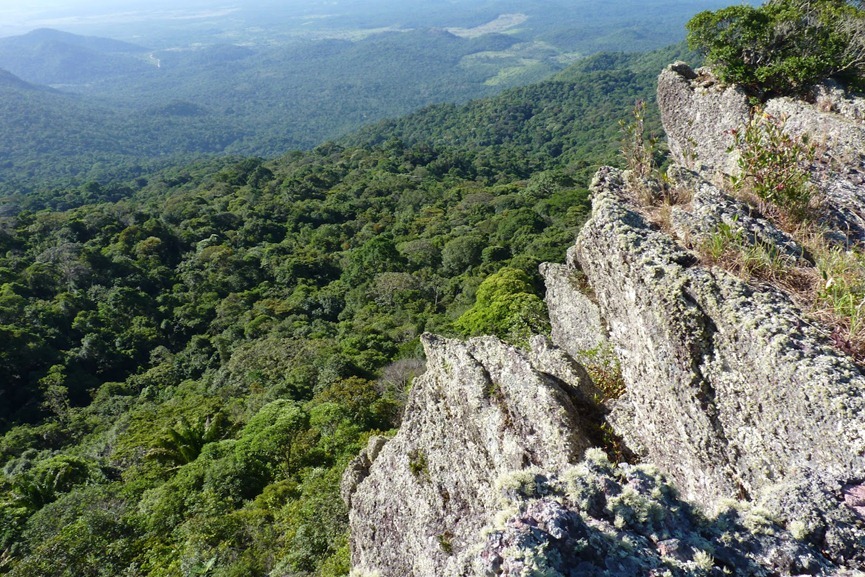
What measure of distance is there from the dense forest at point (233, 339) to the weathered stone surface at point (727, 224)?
8.75 meters

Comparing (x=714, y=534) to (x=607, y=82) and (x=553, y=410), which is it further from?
(x=607, y=82)

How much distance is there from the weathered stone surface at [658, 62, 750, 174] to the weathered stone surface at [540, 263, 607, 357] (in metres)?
3.02

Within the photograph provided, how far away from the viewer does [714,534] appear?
2949 millimetres

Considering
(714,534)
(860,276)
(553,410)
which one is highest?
(860,276)

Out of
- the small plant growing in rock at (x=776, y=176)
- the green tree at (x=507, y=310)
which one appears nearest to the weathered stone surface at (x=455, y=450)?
the small plant growing in rock at (x=776, y=176)

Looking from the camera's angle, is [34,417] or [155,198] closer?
[34,417]

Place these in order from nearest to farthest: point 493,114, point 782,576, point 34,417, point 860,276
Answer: point 782,576, point 860,276, point 34,417, point 493,114

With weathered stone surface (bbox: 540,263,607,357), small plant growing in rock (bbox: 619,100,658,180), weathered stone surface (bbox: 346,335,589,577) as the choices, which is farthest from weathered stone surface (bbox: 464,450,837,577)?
small plant growing in rock (bbox: 619,100,658,180)

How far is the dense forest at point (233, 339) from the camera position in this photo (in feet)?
47.4

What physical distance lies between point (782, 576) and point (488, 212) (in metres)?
59.5

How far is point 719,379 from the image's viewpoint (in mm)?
4094

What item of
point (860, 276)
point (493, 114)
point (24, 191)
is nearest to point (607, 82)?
point (493, 114)

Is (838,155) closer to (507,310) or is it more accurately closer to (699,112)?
(699,112)

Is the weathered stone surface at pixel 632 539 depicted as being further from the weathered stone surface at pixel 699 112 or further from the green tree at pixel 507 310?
the green tree at pixel 507 310
